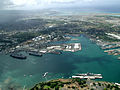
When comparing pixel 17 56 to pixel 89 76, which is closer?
pixel 89 76

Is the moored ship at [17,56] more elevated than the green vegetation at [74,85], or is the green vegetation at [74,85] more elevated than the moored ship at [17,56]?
the moored ship at [17,56]

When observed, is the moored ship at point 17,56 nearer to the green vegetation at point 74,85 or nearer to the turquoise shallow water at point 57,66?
the turquoise shallow water at point 57,66

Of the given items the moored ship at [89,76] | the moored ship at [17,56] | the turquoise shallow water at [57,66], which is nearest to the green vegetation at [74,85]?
the moored ship at [89,76]

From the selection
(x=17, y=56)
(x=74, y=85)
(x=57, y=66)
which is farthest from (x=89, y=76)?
(x=17, y=56)

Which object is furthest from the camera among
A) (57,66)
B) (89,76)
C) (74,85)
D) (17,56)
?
(17,56)

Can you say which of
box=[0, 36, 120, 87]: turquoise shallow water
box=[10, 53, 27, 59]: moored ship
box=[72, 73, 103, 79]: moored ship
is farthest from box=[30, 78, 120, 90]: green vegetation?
box=[10, 53, 27, 59]: moored ship

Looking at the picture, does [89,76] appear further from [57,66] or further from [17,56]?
[17,56]

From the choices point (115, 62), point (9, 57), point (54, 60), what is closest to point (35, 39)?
point (9, 57)

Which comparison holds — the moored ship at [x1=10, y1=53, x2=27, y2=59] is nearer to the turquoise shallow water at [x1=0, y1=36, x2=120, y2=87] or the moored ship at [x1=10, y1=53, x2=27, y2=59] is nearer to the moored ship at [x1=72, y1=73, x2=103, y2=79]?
the turquoise shallow water at [x1=0, y1=36, x2=120, y2=87]
